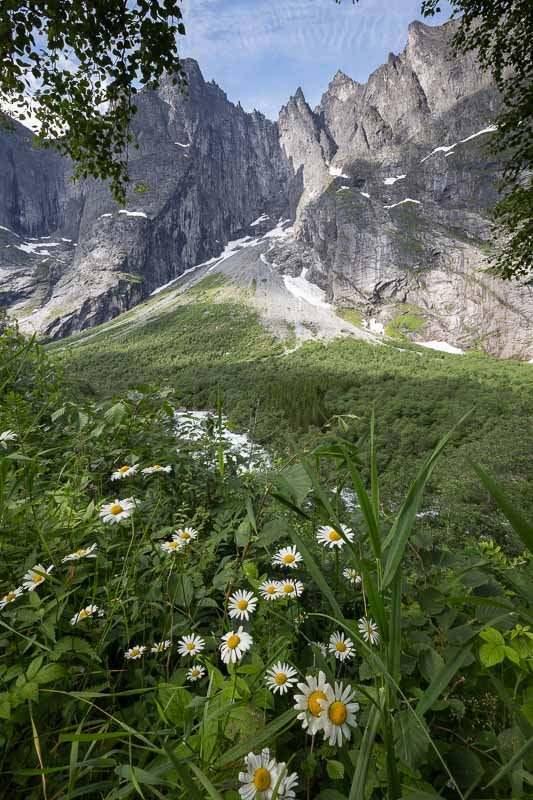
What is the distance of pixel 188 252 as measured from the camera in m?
111

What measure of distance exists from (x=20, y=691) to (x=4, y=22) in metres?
4.24

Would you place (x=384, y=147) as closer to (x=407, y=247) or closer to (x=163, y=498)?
(x=407, y=247)

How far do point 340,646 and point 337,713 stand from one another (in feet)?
0.98

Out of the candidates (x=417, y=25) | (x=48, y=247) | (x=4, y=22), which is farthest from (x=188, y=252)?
(x=4, y=22)

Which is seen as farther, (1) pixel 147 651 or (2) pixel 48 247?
(2) pixel 48 247

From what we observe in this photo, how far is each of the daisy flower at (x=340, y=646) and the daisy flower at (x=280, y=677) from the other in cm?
13

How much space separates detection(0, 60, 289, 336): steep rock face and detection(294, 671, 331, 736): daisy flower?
11154 centimetres

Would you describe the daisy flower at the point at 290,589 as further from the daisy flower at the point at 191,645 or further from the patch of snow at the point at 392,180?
the patch of snow at the point at 392,180

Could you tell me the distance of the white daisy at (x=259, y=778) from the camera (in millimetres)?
660

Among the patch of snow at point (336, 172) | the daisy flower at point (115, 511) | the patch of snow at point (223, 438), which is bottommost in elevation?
the patch of snow at point (223, 438)

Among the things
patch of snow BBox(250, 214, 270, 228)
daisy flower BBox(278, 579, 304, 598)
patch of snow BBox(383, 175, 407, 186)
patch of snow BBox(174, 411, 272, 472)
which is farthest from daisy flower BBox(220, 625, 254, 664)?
patch of snow BBox(250, 214, 270, 228)

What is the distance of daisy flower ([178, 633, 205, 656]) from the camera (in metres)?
1.10

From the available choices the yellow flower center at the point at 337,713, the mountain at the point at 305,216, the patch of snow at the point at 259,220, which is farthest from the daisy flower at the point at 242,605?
the patch of snow at the point at 259,220

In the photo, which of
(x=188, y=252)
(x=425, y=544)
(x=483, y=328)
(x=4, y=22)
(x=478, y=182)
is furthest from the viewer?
(x=188, y=252)
